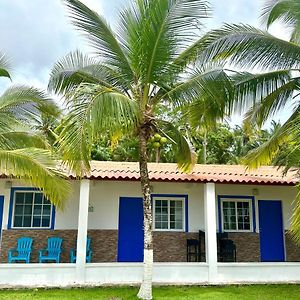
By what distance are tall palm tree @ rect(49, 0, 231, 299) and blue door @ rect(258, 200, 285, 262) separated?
6056 millimetres

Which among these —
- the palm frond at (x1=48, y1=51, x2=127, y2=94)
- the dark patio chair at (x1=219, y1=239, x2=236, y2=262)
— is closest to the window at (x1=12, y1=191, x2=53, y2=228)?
the palm frond at (x1=48, y1=51, x2=127, y2=94)

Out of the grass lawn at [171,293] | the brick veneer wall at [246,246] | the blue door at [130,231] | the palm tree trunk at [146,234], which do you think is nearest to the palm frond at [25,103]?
the palm tree trunk at [146,234]

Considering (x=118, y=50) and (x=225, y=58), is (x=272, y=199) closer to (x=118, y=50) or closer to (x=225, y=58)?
(x=225, y=58)

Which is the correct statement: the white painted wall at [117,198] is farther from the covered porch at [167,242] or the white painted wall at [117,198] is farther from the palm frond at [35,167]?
the palm frond at [35,167]

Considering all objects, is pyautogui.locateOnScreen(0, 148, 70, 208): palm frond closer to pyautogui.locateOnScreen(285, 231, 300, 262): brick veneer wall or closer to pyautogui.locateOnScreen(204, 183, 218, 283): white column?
pyautogui.locateOnScreen(204, 183, 218, 283): white column

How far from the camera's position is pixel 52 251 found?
11.8 metres

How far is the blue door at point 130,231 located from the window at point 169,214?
0.62 metres

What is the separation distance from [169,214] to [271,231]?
3.95 metres

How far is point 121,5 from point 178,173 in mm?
5837

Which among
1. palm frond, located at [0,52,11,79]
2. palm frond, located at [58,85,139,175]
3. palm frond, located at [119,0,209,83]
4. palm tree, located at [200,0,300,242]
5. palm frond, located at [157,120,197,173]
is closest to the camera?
palm frond, located at [58,85,139,175]

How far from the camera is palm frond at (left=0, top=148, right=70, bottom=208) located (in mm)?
8023

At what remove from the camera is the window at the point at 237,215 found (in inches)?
523

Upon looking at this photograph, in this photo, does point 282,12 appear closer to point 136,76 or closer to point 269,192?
point 136,76

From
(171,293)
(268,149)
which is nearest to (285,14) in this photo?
(268,149)
